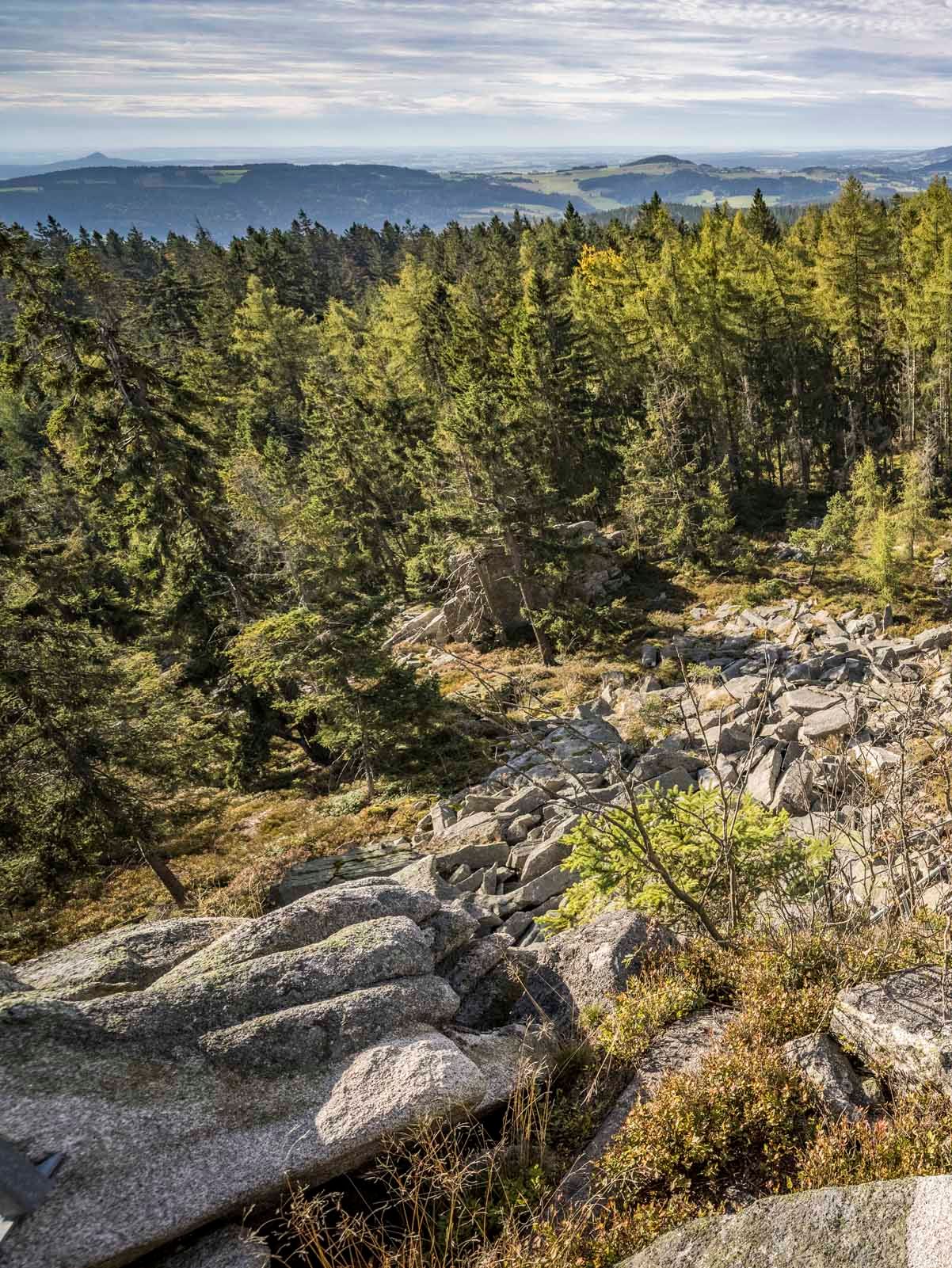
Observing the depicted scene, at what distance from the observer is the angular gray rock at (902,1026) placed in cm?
434

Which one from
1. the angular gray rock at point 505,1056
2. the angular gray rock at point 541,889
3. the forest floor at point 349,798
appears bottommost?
the forest floor at point 349,798

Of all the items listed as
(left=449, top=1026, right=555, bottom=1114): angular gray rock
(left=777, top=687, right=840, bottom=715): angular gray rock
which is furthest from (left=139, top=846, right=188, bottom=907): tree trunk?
(left=777, top=687, right=840, bottom=715): angular gray rock

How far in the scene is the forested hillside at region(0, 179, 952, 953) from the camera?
14.0 meters

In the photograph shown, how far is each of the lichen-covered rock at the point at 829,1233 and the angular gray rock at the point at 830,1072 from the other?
2.31ft

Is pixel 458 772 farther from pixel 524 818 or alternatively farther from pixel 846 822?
pixel 846 822

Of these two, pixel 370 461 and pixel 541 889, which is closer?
pixel 541 889

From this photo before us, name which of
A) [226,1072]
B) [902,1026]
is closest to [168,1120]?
[226,1072]

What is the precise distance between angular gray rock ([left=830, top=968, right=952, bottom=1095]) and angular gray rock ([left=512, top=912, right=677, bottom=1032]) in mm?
1841

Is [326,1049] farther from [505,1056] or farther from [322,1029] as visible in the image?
[505,1056]

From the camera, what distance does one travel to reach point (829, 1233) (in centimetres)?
336

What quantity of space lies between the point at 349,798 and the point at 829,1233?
15311 mm

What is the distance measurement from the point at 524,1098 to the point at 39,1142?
3090 mm

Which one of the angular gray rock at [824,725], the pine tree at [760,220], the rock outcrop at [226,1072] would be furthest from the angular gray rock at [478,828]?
the pine tree at [760,220]

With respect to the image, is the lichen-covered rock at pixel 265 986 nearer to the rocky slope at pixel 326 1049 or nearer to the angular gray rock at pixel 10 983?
the rocky slope at pixel 326 1049
